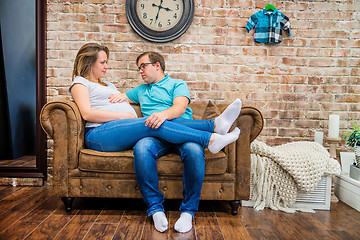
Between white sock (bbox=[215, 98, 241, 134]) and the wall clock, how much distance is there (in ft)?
3.59

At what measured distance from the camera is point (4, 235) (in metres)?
1.46

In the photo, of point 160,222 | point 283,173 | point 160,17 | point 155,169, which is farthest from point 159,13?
point 160,222

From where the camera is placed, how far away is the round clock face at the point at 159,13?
250cm

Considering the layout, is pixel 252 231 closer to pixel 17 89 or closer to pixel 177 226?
pixel 177 226

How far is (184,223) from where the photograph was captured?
1.56 metres

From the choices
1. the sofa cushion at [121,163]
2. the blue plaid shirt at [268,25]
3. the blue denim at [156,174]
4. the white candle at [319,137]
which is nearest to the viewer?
the blue denim at [156,174]

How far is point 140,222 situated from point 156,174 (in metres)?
0.30

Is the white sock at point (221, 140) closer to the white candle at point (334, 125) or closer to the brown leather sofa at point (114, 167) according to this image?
the brown leather sofa at point (114, 167)

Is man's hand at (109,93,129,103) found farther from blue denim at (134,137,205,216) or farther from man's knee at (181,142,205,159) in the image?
man's knee at (181,142,205,159)

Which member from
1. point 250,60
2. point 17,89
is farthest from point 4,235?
point 250,60

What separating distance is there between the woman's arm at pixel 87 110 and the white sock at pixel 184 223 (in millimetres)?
756

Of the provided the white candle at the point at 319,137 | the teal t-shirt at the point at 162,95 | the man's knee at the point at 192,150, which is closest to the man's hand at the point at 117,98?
the teal t-shirt at the point at 162,95

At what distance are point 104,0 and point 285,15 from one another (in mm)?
1616

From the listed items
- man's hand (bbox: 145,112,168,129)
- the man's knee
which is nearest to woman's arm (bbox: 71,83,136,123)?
man's hand (bbox: 145,112,168,129)
